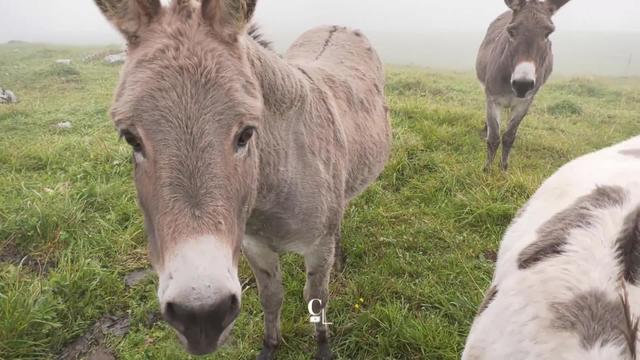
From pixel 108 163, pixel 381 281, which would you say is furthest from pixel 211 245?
pixel 108 163

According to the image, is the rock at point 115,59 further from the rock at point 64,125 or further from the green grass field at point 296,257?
the green grass field at point 296,257

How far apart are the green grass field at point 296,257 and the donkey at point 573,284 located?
63.2 inches

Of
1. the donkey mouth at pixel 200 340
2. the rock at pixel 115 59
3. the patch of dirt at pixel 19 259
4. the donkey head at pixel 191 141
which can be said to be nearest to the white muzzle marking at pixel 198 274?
the donkey head at pixel 191 141

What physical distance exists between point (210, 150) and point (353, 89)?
243cm

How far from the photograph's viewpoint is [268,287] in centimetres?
310

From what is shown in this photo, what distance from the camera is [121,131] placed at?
5.41ft

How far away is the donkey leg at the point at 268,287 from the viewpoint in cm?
295

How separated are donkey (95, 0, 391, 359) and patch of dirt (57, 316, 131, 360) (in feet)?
4.49

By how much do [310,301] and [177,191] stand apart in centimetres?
177

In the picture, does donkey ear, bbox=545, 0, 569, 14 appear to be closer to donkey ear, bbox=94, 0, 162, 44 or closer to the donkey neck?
the donkey neck

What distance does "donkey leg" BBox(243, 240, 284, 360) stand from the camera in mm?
2949

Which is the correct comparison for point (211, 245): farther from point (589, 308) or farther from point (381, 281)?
point (381, 281)
